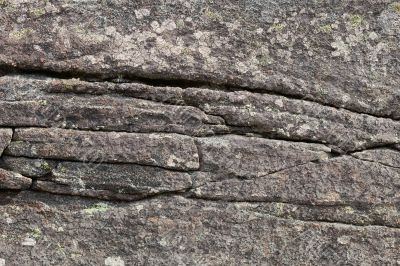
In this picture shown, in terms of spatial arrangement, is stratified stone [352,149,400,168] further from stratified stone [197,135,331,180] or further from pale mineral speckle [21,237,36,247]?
pale mineral speckle [21,237,36,247]

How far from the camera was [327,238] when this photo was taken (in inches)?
235

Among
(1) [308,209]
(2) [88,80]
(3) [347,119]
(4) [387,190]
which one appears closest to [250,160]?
(1) [308,209]

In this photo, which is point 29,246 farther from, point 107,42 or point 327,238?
point 327,238

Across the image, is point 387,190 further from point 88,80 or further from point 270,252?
point 88,80

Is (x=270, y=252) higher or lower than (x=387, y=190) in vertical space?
lower

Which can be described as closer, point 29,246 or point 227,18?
point 29,246

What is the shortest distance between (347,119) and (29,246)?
3893 millimetres

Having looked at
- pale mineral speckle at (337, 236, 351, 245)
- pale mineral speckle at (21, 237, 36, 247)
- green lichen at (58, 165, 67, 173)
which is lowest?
pale mineral speckle at (21, 237, 36, 247)

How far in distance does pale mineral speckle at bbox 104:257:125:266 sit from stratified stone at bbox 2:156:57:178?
1172 millimetres

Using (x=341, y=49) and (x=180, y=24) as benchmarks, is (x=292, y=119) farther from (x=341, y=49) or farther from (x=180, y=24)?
(x=180, y=24)

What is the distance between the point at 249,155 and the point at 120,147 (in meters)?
1.46

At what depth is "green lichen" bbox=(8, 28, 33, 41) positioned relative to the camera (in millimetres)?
6014

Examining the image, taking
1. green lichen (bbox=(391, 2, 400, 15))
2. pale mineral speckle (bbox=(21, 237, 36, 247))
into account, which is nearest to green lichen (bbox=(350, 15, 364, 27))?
green lichen (bbox=(391, 2, 400, 15))

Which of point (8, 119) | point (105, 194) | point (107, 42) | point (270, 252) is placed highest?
point (107, 42)
